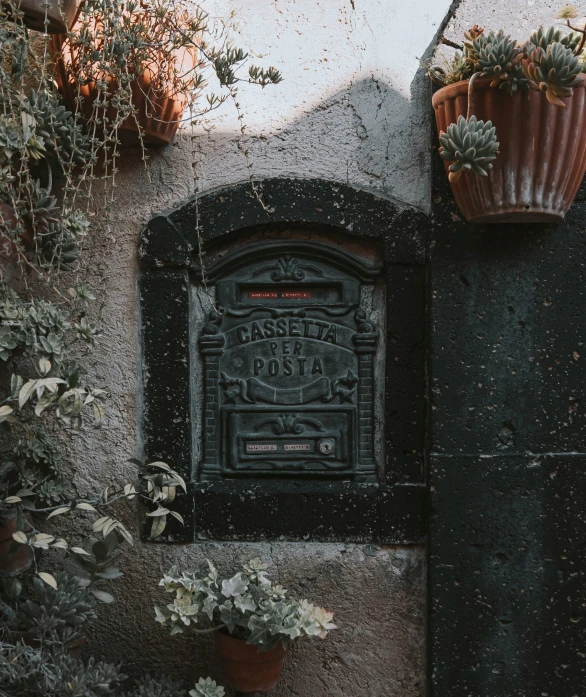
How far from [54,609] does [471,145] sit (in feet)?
6.55

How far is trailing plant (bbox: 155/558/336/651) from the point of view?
232 cm

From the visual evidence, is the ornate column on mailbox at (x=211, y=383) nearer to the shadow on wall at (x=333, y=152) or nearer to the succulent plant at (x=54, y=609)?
the shadow on wall at (x=333, y=152)

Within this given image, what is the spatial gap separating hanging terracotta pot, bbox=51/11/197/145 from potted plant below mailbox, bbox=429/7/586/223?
0.96 meters

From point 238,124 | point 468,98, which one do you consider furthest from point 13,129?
point 468,98

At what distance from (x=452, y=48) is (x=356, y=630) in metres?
2.21

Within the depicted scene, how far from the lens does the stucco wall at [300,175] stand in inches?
106

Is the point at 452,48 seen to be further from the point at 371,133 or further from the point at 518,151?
the point at 518,151

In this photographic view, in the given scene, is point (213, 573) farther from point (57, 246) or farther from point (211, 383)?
point (57, 246)

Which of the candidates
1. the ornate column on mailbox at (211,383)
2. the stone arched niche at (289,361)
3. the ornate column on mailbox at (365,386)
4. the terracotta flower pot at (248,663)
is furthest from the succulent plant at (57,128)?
the terracotta flower pot at (248,663)

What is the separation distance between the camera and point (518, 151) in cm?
228

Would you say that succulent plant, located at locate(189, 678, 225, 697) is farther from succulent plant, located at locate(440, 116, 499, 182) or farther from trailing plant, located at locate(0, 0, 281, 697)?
succulent plant, located at locate(440, 116, 499, 182)

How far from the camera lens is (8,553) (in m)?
2.46

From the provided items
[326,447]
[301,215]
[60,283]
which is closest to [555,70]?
[301,215]

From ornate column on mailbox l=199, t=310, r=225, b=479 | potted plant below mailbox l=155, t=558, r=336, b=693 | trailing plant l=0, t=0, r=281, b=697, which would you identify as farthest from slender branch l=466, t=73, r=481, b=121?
potted plant below mailbox l=155, t=558, r=336, b=693
